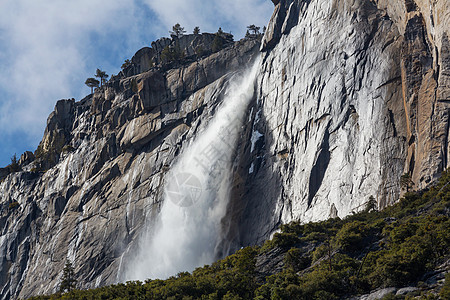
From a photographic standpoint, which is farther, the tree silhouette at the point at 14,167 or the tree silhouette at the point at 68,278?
the tree silhouette at the point at 14,167

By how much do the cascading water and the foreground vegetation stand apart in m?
19.7

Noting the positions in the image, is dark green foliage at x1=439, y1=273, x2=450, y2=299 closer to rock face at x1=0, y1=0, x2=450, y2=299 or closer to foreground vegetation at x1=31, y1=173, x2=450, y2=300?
foreground vegetation at x1=31, y1=173, x2=450, y2=300

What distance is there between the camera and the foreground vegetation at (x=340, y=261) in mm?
38125

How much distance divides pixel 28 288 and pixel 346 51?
2504 inches

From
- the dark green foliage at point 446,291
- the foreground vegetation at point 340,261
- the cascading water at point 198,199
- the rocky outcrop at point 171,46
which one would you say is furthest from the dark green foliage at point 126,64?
the dark green foliage at point 446,291

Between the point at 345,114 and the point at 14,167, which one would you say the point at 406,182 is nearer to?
the point at 345,114

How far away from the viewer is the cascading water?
77688 millimetres

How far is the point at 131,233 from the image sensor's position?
85438 mm

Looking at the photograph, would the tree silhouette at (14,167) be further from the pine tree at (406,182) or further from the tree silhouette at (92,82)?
the pine tree at (406,182)

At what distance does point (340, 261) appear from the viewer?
43562mm

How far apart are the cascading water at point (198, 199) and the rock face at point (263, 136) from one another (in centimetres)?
200

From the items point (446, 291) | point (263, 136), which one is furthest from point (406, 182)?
point (263, 136)

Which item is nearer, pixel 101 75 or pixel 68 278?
pixel 68 278

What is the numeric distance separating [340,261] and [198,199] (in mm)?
41394
